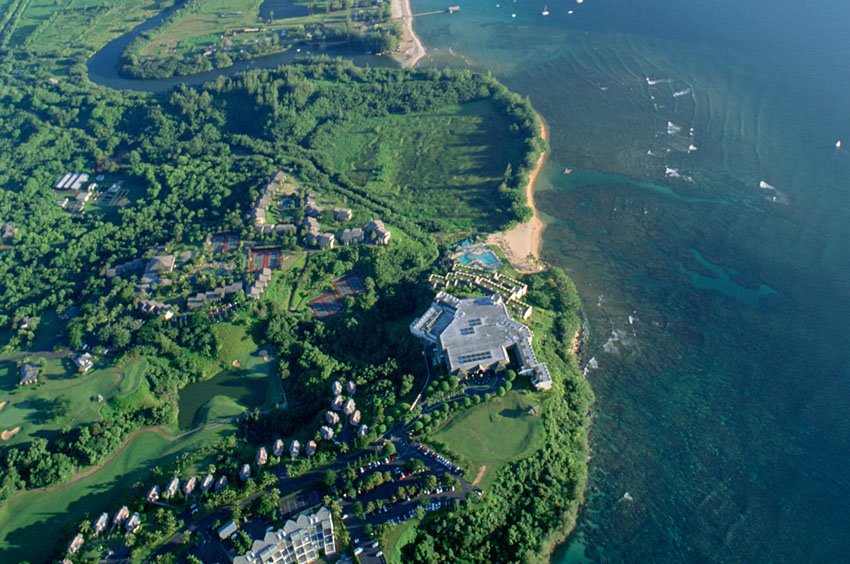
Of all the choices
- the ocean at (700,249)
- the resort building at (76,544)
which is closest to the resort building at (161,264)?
the resort building at (76,544)

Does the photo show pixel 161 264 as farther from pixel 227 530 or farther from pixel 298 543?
pixel 298 543

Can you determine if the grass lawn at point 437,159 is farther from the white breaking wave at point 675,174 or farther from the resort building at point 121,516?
the resort building at point 121,516

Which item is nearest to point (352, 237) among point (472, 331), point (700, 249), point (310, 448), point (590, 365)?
point (472, 331)

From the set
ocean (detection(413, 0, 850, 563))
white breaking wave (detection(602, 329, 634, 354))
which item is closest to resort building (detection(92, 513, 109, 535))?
ocean (detection(413, 0, 850, 563))

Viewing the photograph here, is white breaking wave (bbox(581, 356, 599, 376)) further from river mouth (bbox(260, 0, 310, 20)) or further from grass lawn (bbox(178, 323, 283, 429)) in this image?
river mouth (bbox(260, 0, 310, 20))

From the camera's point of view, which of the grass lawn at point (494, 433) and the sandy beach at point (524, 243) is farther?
the sandy beach at point (524, 243)
